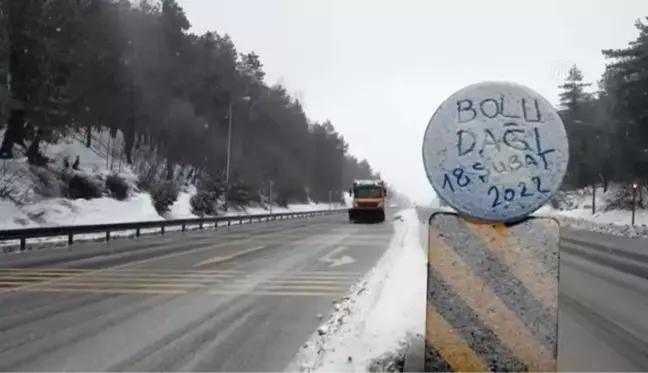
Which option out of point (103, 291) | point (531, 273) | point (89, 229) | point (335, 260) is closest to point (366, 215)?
point (89, 229)

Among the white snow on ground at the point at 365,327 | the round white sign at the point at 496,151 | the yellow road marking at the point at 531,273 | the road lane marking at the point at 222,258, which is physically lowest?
the road lane marking at the point at 222,258

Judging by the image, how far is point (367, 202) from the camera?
58469 millimetres

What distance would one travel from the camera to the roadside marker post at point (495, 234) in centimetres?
417

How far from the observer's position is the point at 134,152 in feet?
216

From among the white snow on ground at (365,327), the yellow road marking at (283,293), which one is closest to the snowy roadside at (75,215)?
the yellow road marking at (283,293)

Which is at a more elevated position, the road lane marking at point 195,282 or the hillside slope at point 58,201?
the hillside slope at point 58,201

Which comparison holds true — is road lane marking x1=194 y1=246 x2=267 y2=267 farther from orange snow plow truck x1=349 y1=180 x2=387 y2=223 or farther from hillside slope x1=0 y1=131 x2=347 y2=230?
orange snow plow truck x1=349 y1=180 x2=387 y2=223

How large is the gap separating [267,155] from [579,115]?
4008cm

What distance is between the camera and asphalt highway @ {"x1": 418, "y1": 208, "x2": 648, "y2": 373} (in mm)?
7617

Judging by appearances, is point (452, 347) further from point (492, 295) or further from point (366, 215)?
point (366, 215)

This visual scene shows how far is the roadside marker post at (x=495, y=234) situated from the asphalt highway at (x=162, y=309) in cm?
326

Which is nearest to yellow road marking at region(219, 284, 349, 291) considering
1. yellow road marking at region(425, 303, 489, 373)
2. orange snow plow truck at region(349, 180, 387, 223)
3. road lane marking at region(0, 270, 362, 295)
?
road lane marking at region(0, 270, 362, 295)

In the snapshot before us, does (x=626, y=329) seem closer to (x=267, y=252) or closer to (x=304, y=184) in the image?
(x=267, y=252)

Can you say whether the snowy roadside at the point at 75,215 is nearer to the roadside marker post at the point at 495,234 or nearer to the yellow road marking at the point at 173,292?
the yellow road marking at the point at 173,292
